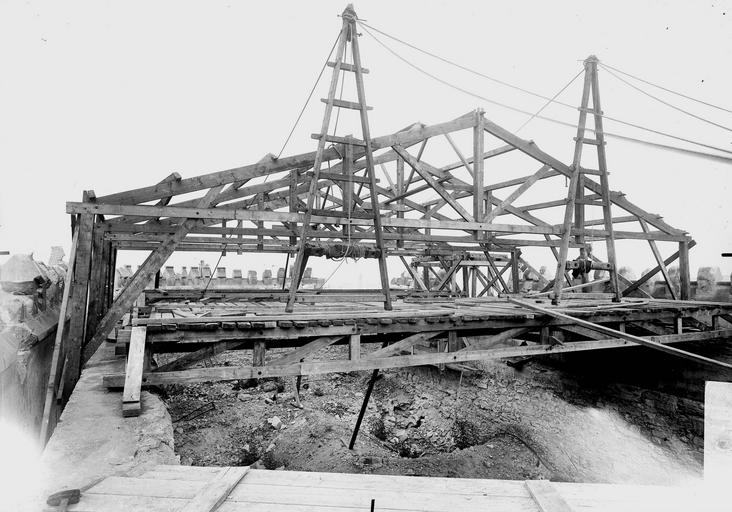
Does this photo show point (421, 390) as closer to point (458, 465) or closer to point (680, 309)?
point (458, 465)

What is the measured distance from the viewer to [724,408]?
7.00m

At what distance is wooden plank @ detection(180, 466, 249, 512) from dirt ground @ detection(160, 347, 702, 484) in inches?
225

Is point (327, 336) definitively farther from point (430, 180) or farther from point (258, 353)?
point (430, 180)

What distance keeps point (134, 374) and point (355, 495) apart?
279 centimetres

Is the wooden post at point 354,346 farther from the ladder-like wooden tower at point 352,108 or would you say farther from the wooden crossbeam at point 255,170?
the wooden crossbeam at point 255,170

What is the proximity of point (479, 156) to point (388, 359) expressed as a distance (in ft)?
12.2

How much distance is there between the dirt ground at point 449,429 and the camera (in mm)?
7758

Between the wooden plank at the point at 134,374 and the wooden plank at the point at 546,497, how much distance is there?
3.30 metres

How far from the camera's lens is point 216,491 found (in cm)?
209

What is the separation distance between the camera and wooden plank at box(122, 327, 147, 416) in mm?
3654

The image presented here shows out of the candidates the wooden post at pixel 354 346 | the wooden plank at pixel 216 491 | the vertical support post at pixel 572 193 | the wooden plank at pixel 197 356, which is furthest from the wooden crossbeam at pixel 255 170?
the wooden plank at pixel 216 491

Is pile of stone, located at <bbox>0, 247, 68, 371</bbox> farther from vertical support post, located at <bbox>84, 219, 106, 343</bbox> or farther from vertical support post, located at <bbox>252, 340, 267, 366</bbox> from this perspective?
vertical support post, located at <bbox>252, 340, 267, 366</bbox>

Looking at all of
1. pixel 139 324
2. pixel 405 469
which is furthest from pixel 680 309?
pixel 139 324

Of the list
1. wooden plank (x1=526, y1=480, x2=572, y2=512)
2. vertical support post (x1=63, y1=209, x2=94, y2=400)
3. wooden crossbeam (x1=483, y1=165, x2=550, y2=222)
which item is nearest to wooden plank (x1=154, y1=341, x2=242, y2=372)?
vertical support post (x1=63, y1=209, x2=94, y2=400)
